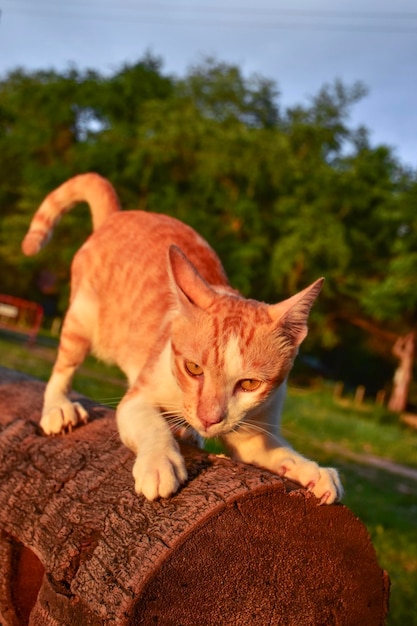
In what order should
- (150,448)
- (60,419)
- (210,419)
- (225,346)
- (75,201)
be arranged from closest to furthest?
(150,448), (210,419), (225,346), (60,419), (75,201)

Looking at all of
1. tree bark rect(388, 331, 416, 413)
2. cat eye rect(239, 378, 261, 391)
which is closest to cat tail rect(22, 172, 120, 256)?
cat eye rect(239, 378, 261, 391)

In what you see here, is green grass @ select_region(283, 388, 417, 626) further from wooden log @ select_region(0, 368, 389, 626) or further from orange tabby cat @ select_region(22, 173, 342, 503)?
wooden log @ select_region(0, 368, 389, 626)

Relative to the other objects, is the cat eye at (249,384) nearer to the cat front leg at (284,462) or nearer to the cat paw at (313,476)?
the cat front leg at (284,462)

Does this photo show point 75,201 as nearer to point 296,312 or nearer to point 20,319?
point 296,312

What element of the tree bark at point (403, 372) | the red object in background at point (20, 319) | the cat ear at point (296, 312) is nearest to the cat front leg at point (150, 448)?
the cat ear at point (296, 312)

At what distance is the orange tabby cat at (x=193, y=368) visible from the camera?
2.51 m

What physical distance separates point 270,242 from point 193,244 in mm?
21270

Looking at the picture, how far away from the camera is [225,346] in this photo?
8.61ft

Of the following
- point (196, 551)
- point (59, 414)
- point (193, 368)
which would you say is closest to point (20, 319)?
point (59, 414)

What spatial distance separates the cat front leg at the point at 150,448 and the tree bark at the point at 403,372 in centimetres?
2161

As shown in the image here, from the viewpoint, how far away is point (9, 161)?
29.1 metres

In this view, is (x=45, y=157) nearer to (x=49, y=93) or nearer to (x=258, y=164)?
(x=49, y=93)

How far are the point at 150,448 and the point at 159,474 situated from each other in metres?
0.17

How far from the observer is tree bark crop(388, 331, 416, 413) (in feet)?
76.7
